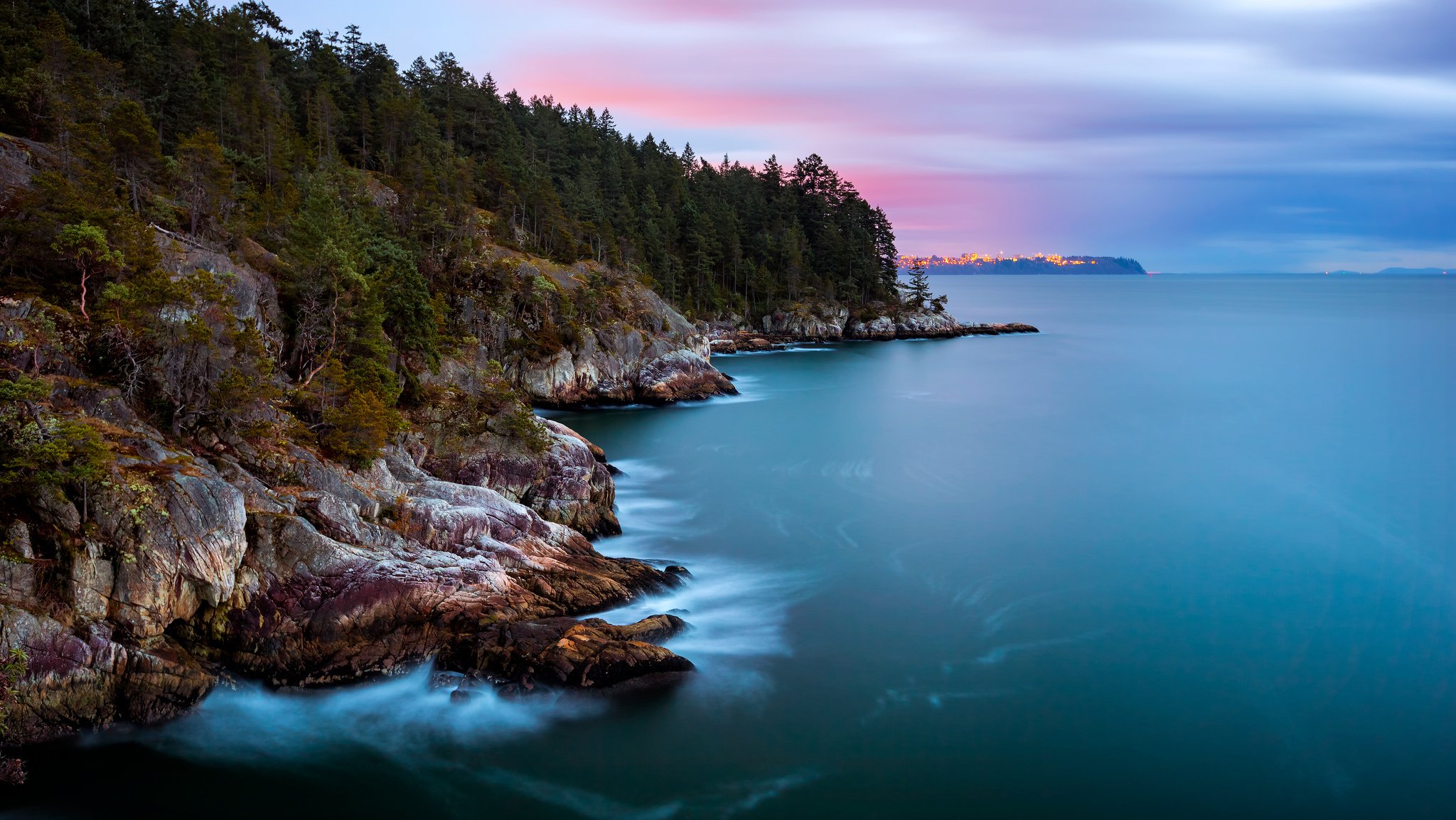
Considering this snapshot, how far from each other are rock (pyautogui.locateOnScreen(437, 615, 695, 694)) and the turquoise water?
1.52 ft

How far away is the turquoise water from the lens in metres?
13.0

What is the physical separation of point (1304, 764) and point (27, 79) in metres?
40.7

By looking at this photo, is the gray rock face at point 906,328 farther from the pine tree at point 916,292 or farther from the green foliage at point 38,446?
the green foliage at point 38,446

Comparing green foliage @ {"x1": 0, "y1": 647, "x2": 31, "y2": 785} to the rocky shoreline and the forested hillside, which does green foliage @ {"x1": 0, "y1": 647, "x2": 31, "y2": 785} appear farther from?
the forested hillside

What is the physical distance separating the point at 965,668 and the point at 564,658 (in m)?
8.22

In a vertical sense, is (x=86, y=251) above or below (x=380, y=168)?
below

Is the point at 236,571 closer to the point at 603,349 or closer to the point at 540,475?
the point at 540,475

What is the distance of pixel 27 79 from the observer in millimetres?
28172

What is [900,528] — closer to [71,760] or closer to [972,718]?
[972,718]

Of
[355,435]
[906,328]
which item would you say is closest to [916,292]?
[906,328]

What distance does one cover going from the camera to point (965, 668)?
17000 millimetres

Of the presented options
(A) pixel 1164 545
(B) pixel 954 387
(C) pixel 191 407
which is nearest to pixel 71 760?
(C) pixel 191 407

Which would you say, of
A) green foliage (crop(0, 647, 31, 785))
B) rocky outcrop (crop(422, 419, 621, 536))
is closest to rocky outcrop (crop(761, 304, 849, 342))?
rocky outcrop (crop(422, 419, 621, 536))

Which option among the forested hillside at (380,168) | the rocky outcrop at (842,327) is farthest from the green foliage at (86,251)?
the rocky outcrop at (842,327)
